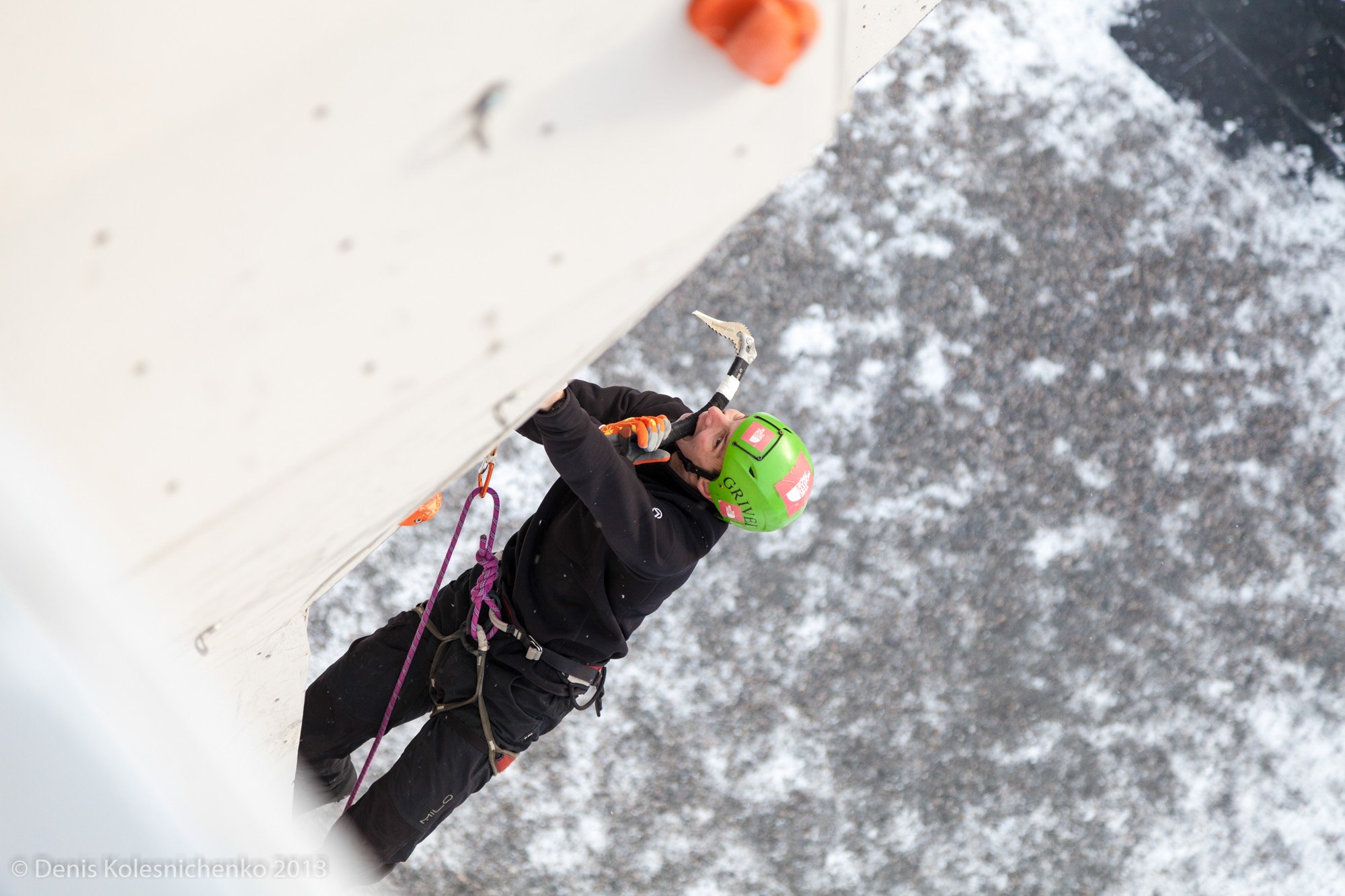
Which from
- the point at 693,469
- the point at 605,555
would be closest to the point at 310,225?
the point at 605,555

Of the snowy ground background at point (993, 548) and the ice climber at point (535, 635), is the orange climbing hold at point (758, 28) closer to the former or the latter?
the ice climber at point (535, 635)

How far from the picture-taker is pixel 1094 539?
3410 mm

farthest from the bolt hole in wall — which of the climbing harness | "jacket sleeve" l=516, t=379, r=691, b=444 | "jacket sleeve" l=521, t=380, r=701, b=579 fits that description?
the climbing harness

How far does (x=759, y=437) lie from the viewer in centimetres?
234

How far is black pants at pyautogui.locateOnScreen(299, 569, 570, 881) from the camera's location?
2398 millimetres

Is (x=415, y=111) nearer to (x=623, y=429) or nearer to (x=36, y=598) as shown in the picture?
(x=36, y=598)

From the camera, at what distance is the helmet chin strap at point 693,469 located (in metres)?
2.42

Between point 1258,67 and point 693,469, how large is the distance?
2.87 meters

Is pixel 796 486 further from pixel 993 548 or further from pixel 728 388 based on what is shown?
pixel 993 548

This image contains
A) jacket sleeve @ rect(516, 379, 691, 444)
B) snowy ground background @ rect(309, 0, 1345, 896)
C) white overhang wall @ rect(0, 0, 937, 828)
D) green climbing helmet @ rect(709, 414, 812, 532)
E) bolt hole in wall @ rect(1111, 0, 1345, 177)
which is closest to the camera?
white overhang wall @ rect(0, 0, 937, 828)

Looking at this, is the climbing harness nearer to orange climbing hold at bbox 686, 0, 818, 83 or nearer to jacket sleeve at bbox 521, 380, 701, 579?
jacket sleeve at bbox 521, 380, 701, 579

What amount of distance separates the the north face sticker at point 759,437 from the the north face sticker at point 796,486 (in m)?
0.09

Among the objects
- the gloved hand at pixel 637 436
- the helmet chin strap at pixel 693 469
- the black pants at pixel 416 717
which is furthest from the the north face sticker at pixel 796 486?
the black pants at pixel 416 717

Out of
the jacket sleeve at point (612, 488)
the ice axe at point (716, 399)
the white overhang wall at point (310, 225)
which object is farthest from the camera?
the ice axe at point (716, 399)
